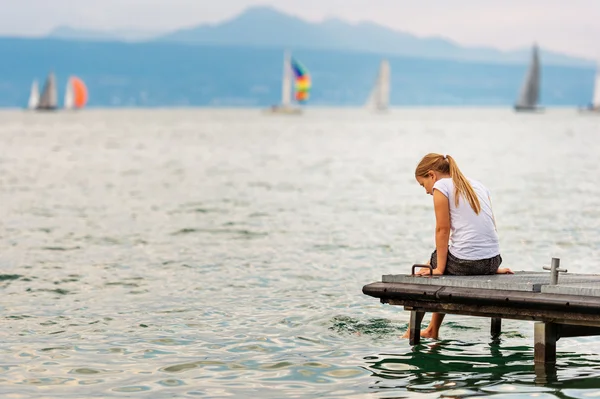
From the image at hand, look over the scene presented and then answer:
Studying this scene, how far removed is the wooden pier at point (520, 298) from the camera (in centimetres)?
870

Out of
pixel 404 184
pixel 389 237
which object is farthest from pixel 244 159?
pixel 389 237

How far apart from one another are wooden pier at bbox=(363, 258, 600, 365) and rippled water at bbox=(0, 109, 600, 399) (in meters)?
0.51

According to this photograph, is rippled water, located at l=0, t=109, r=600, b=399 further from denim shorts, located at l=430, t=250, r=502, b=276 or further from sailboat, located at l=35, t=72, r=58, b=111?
sailboat, located at l=35, t=72, r=58, b=111

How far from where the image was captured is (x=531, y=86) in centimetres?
15700

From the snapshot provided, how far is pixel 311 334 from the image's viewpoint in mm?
11430

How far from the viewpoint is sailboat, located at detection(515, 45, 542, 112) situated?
145125 mm

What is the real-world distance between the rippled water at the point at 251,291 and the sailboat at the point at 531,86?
114182 millimetres

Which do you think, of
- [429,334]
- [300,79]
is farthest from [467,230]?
[300,79]

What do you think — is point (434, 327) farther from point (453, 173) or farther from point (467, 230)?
point (453, 173)

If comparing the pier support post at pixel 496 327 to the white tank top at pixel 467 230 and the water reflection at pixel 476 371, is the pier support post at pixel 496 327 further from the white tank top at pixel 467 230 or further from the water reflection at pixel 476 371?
the white tank top at pixel 467 230

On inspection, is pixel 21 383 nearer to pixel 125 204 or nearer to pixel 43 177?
pixel 125 204

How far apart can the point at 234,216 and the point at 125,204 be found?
14.4 ft

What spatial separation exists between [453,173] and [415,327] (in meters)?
1.62

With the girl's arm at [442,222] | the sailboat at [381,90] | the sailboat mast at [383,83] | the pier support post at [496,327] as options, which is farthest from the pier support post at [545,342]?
the sailboat at [381,90]
